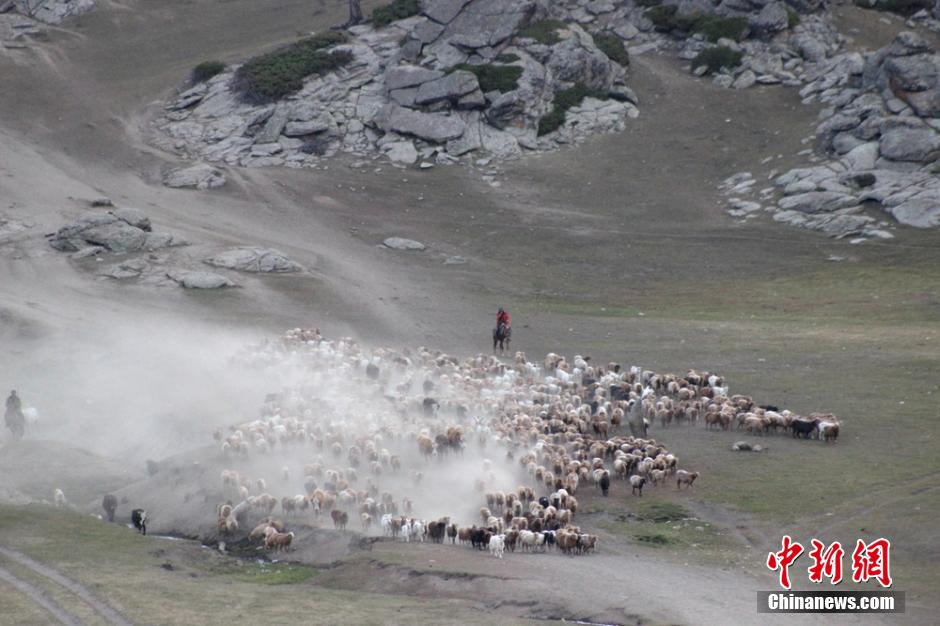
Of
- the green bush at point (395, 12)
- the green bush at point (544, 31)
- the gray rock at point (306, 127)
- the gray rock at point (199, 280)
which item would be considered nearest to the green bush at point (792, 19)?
the green bush at point (544, 31)

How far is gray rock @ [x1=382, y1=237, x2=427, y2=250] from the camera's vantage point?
241 ft

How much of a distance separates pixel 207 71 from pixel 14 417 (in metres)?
59.4

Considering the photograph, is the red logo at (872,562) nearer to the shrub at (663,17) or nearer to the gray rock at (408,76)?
the gray rock at (408,76)

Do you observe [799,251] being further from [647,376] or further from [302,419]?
[302,419]

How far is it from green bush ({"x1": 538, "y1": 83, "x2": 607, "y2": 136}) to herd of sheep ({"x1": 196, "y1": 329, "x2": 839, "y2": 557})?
142ft

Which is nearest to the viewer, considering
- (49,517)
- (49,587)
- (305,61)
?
(49,587)

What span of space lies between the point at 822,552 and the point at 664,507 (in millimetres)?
6286

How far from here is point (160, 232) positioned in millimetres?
69625

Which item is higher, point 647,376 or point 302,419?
point 647,376

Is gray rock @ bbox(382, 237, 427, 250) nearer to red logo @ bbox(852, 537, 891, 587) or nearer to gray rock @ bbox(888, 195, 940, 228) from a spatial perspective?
gray rock @ bbox(888, 195, 940, 228)

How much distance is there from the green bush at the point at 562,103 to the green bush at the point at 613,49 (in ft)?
14.8

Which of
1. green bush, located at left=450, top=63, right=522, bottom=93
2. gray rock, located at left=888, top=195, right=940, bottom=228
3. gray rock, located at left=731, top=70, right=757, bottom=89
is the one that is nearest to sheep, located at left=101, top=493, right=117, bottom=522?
gray rock, located at left=888, top=195, right=940, bottom=228

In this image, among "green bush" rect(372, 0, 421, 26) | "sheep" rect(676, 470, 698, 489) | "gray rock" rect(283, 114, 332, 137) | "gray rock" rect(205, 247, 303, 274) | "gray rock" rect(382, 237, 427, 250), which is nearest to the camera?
"sheep" rect(676, 470, 698, 489)

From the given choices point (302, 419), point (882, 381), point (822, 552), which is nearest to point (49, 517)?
point (302, 419)
